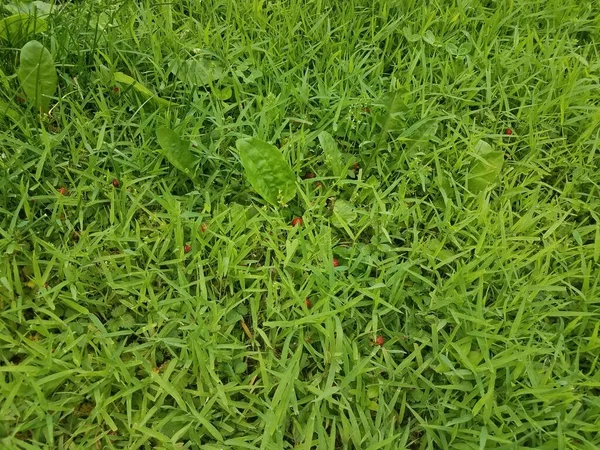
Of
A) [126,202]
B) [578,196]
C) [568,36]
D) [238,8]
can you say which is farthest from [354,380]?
[568,36]

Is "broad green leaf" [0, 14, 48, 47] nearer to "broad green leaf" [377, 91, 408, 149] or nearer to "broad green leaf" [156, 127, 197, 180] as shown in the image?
"broad green leaf" [156, 127, 197, 180]

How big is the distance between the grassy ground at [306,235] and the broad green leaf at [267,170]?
56 millimetres

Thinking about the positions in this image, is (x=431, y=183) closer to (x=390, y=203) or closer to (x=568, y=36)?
(x=390, y=203)

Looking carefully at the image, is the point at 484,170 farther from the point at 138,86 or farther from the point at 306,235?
the point at 138,86

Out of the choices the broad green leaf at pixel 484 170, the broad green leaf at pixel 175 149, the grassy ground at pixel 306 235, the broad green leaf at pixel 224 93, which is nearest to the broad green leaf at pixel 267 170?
the grassy ground at pixel 306 235

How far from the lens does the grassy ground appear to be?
1462mm

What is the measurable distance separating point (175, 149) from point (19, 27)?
27.6 inches

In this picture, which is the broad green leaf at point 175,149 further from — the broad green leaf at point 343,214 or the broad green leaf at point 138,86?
the broad green leaf at point 343,214

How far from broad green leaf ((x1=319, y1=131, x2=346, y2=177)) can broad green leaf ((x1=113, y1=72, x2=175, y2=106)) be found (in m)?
0.51

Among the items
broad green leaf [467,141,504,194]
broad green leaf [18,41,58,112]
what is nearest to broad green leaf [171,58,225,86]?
broad green leaf [18,41,58,112]

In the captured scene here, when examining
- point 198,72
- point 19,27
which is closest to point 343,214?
point 198,72

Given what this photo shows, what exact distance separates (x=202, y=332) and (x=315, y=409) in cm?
35

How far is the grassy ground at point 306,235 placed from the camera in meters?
1.46

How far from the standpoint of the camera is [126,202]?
172 cm
